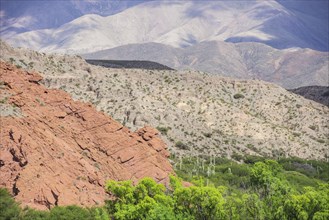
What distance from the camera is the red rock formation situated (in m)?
58.8

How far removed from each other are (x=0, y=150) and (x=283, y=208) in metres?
36.6

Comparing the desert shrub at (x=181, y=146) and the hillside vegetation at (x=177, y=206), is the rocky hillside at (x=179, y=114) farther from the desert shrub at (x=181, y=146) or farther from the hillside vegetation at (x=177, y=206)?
the hillside vegetation at (x=177, y=206)

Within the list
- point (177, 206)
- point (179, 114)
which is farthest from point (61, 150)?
point (179, 114)

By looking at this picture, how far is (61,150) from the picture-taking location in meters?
64.7

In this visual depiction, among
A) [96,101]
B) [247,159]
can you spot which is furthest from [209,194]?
[96,101]

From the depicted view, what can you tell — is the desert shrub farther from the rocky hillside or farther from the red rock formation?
the red rock formation

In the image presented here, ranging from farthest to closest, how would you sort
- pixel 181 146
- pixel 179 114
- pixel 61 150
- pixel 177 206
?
pixel 179 114, pixel 181 146, pixel 61 150, pixel 177 206

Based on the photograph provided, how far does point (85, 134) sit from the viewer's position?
243ft

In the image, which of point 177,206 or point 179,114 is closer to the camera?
point 177,206

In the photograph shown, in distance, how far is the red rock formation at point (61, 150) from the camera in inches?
2313

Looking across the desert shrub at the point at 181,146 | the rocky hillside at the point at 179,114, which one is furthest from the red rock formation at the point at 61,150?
the rocky hillside at the point at 179,114

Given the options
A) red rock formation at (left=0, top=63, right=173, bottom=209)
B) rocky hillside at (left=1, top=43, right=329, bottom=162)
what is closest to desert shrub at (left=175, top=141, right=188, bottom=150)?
rocky hillside at (left=1, top=43, right=329, bottom=162)

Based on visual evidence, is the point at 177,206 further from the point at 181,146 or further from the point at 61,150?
the point at 181,146

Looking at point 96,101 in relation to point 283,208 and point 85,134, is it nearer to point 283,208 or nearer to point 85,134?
point 85,134
